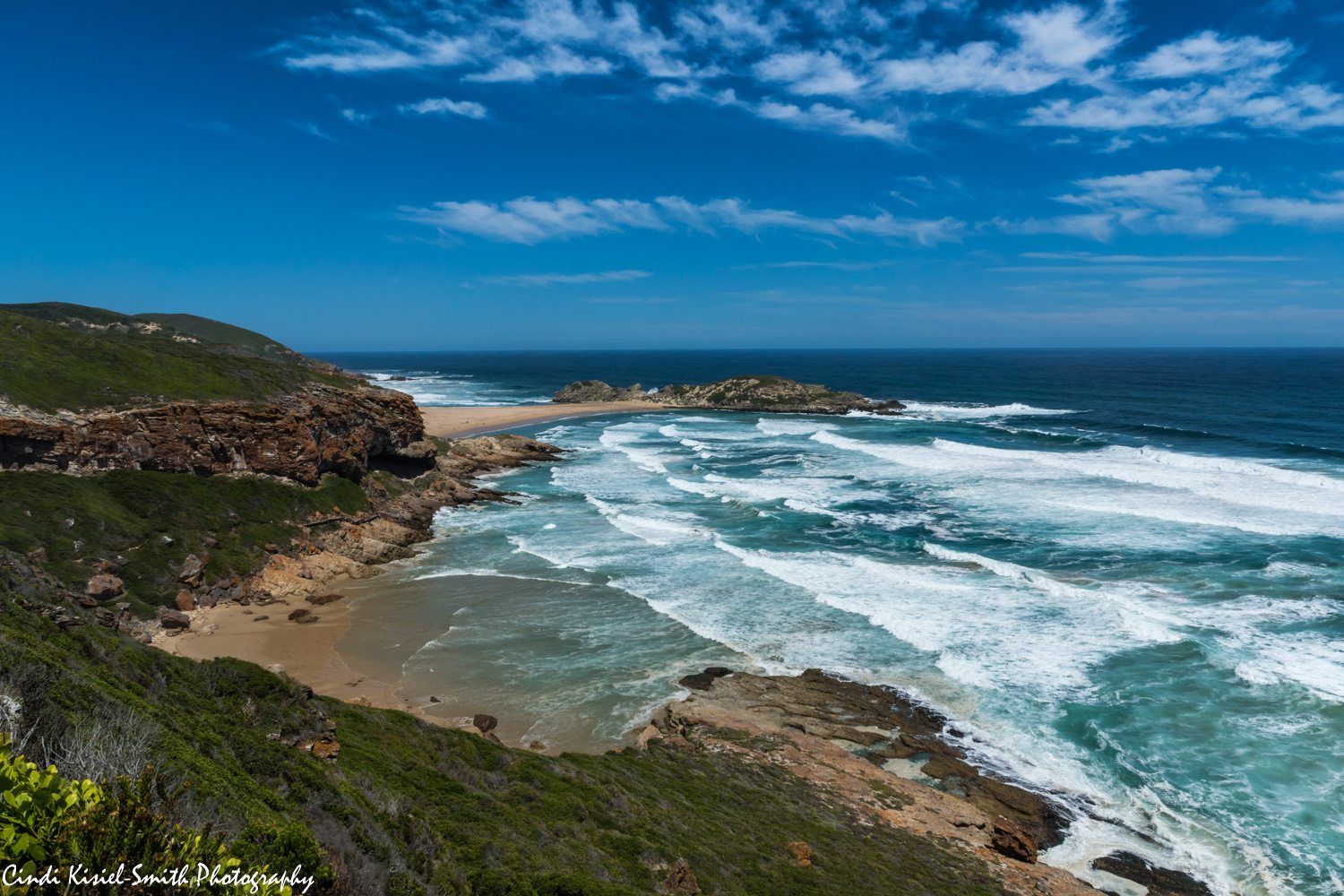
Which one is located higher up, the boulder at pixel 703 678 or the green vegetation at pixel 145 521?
the green vegetation at pixel 145 521

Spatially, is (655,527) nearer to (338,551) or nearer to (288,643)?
(338,551)

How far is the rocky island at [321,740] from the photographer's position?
791 centimetres

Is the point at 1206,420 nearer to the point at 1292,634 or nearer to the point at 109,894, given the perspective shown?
the point at 1292,634

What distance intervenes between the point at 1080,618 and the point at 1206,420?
6667 cm

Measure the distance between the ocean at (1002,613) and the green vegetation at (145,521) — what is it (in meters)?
6.16

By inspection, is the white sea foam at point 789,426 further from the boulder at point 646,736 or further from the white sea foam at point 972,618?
the boulder at point 646,736

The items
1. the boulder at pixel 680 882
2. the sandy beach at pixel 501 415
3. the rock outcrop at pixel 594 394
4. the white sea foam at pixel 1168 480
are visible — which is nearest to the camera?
the boulder at pixel 680 882

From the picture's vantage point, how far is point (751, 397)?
108 m

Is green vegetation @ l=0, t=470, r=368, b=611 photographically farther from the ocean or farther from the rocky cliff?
the rocky cliff

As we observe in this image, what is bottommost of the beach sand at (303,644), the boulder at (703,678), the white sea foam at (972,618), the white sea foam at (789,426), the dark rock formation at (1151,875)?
the dark rock formation at (1151,875)

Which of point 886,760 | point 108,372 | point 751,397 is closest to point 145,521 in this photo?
point 108,372

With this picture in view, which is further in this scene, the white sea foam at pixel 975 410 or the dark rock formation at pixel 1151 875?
the white sea foam at pixel 975 410

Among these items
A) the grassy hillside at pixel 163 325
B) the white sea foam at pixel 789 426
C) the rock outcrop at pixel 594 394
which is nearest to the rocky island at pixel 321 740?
the grassy hillside at pixel 163 325

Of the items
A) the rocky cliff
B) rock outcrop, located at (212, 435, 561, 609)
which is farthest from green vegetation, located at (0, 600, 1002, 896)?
the rocky cliff
